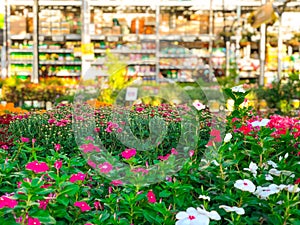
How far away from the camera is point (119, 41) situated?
480 inches

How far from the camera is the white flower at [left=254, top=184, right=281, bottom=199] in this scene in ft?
5.48

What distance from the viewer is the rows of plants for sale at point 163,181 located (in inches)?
62.1

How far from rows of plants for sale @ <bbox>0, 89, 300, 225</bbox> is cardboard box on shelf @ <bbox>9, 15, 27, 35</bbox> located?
32.1ft

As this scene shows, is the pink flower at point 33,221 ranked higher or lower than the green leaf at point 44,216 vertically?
higher

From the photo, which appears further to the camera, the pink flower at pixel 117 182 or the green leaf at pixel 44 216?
the pink flower at pixel 117 182

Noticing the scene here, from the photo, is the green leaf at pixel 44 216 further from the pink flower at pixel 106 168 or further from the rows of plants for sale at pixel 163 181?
the pink flower at pixel 106 168

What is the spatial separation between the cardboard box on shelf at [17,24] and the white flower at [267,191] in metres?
11.2

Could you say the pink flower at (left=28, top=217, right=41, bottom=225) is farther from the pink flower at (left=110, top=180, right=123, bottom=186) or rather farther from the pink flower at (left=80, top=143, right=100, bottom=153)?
the pink flower at (left=80, top=143, right=100, bottom=153)

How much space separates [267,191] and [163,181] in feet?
1.10

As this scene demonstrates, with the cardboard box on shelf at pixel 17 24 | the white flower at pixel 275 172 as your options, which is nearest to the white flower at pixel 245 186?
the white flower at pixel 275 172

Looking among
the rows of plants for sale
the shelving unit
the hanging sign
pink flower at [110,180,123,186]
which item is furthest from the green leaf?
the shelving unit

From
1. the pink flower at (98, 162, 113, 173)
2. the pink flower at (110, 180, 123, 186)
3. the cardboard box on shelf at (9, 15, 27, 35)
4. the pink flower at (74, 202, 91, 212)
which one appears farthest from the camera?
the cardboard box on shelf at (9, 15, 27, 35)

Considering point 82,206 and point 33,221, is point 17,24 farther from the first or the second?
point 33,221

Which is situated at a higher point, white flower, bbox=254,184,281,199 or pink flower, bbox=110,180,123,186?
white flower, bbox=254,184,281,199
